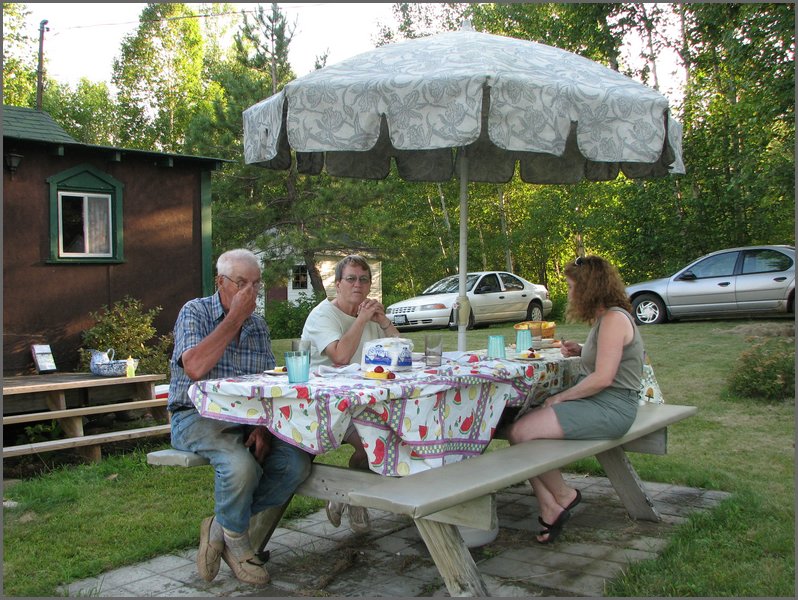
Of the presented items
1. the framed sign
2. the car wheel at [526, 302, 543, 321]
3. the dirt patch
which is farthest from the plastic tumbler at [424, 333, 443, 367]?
the car wheel at [526, 302, 543, 321]

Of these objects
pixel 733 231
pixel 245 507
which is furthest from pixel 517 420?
pixel 733 231

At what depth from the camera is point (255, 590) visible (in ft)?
11.1

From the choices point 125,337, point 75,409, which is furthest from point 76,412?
point 125,337

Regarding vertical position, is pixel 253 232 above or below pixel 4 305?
above

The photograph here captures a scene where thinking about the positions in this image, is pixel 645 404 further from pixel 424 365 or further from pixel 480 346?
pixel 480 346

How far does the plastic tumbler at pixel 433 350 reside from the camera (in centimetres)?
379

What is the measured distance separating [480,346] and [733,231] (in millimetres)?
7387

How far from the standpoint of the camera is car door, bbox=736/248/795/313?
12641 mm

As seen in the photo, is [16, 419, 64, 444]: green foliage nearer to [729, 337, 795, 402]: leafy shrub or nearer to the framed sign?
the framed sign

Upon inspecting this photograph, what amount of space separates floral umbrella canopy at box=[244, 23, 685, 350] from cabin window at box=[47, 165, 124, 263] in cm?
525

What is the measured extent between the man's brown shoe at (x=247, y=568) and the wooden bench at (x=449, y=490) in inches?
7.8

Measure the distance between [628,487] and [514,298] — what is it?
13.7 metres

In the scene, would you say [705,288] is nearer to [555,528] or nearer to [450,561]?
[555,528]

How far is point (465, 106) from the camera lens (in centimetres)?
312
